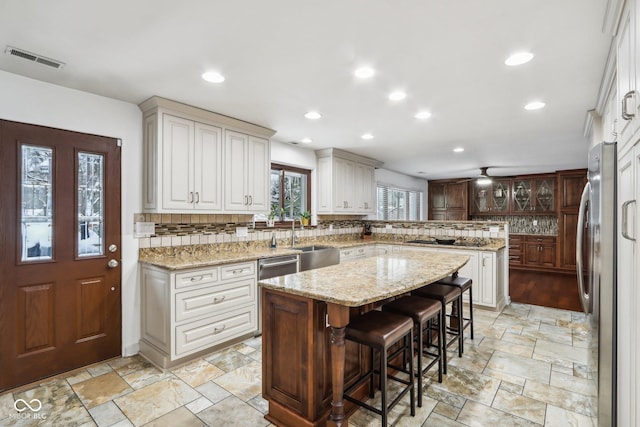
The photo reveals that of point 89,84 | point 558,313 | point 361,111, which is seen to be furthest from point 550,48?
point 558,313

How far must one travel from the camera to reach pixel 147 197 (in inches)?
120

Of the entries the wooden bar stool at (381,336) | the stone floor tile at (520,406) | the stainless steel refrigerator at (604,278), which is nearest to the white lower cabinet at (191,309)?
the wooden bar stool at (381,336)

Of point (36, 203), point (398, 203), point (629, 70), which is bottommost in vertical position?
point (36, 203)

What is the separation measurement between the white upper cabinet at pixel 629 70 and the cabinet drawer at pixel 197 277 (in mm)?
2956

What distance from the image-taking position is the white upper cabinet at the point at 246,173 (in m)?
3.52

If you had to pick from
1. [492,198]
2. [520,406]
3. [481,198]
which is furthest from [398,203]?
[520,406]

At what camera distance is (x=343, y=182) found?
5227mm

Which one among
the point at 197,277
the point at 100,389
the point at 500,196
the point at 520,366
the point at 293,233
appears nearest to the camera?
the point at 100,389

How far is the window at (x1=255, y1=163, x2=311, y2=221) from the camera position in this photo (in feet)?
15.2

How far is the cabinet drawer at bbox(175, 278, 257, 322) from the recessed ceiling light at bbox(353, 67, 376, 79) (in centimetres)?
219

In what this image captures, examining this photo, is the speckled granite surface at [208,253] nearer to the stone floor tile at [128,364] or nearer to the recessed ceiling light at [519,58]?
the stone floor tile at [128,364]

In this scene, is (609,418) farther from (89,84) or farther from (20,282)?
(89,84)

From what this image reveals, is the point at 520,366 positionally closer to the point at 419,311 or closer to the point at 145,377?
the point at 419,311

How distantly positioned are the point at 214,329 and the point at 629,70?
3.31 m
